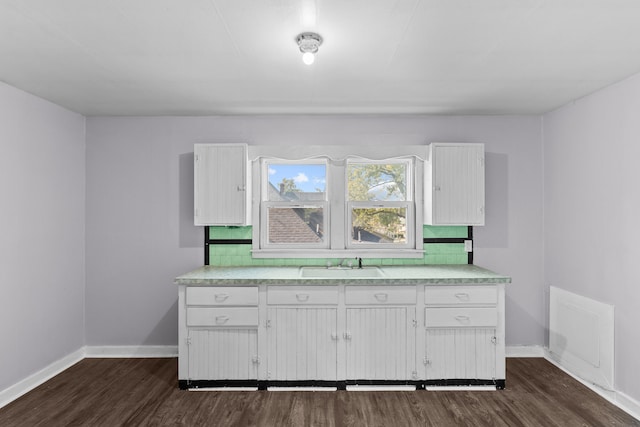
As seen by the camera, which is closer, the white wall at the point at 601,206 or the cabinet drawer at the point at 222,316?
the white wall at the point at 601,206

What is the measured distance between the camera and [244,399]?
9.95 ft

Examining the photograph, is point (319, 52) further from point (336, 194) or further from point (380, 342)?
point (380, 342)

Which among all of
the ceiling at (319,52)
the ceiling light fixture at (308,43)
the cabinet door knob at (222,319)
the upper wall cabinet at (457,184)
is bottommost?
the cabinet door knob at (222,319)

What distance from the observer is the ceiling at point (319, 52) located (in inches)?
75.0

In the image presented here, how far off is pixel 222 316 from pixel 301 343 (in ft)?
2.24

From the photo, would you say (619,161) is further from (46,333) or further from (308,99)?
(46,333)

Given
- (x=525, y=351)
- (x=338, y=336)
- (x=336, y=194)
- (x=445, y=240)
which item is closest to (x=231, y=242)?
(x=336, y=194)

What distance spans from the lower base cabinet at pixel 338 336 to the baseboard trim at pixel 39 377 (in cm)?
125

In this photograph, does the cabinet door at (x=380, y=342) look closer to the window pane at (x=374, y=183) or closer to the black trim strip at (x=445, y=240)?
the black trim strip at (x=445, y=240)

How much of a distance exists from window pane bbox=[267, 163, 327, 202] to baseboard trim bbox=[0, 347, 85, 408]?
2.41m

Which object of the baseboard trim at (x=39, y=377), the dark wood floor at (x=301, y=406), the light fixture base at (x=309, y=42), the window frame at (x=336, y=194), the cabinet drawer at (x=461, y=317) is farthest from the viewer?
the window frame at (x=336, y=194)

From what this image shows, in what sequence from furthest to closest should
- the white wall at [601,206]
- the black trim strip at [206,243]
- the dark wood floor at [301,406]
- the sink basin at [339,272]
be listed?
the black trim strip at [206,243] → the sink basin at [339,272] → the white wall at [601,206] → the dark wood floor at [301,406]

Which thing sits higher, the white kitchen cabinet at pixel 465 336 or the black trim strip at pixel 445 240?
the black trim strip at pixel 445 240

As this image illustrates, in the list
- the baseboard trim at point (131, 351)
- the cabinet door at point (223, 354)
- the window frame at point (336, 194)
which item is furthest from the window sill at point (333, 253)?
the baseboard trim at point (131, 351)
